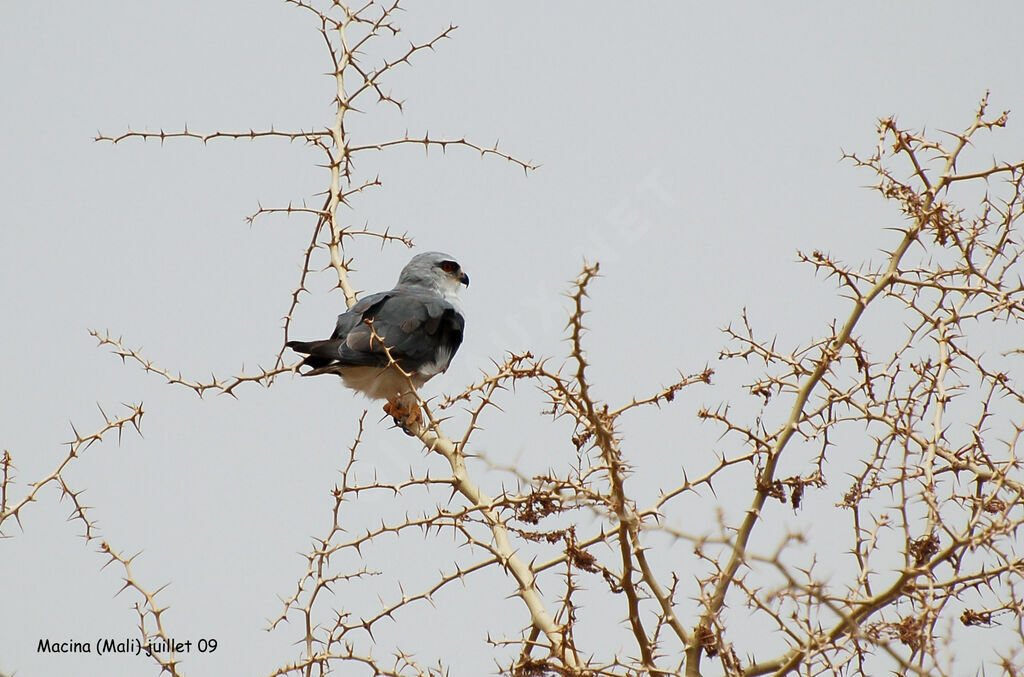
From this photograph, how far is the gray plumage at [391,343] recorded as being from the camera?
5461 millimetres

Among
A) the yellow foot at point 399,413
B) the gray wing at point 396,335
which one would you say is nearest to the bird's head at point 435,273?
the gray wing at point 396,335

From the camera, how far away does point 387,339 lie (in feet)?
19.0

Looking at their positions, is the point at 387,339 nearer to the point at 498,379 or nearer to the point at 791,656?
the point at 498,379

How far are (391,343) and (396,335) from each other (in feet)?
0.30

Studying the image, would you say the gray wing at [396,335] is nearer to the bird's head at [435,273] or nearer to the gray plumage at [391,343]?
the gray plumage at [391,343]

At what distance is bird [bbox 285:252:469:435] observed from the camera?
5457 mm

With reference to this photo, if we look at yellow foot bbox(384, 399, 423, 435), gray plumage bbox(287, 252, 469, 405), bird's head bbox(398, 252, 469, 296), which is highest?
bird's head bbox(398, 252, 469, 296)

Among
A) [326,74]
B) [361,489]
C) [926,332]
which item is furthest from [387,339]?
[926,332]

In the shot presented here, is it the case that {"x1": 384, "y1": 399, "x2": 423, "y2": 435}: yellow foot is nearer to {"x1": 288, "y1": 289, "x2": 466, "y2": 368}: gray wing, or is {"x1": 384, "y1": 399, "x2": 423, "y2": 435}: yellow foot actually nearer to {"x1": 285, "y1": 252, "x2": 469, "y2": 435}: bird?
{"x1": 285, "y1": 252, "x2": 469, "y2": 435}: bird

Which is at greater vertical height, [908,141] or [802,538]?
[908,141]

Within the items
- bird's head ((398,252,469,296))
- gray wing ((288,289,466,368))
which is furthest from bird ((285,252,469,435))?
bird's head ((398,252,469,296))

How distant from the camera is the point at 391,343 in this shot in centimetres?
582

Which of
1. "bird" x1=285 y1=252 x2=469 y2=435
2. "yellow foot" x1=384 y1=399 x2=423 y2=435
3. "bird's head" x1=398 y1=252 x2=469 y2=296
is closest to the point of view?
"bird" x1=285 y1=252 x2=469 y2=435

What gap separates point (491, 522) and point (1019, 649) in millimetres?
1592
